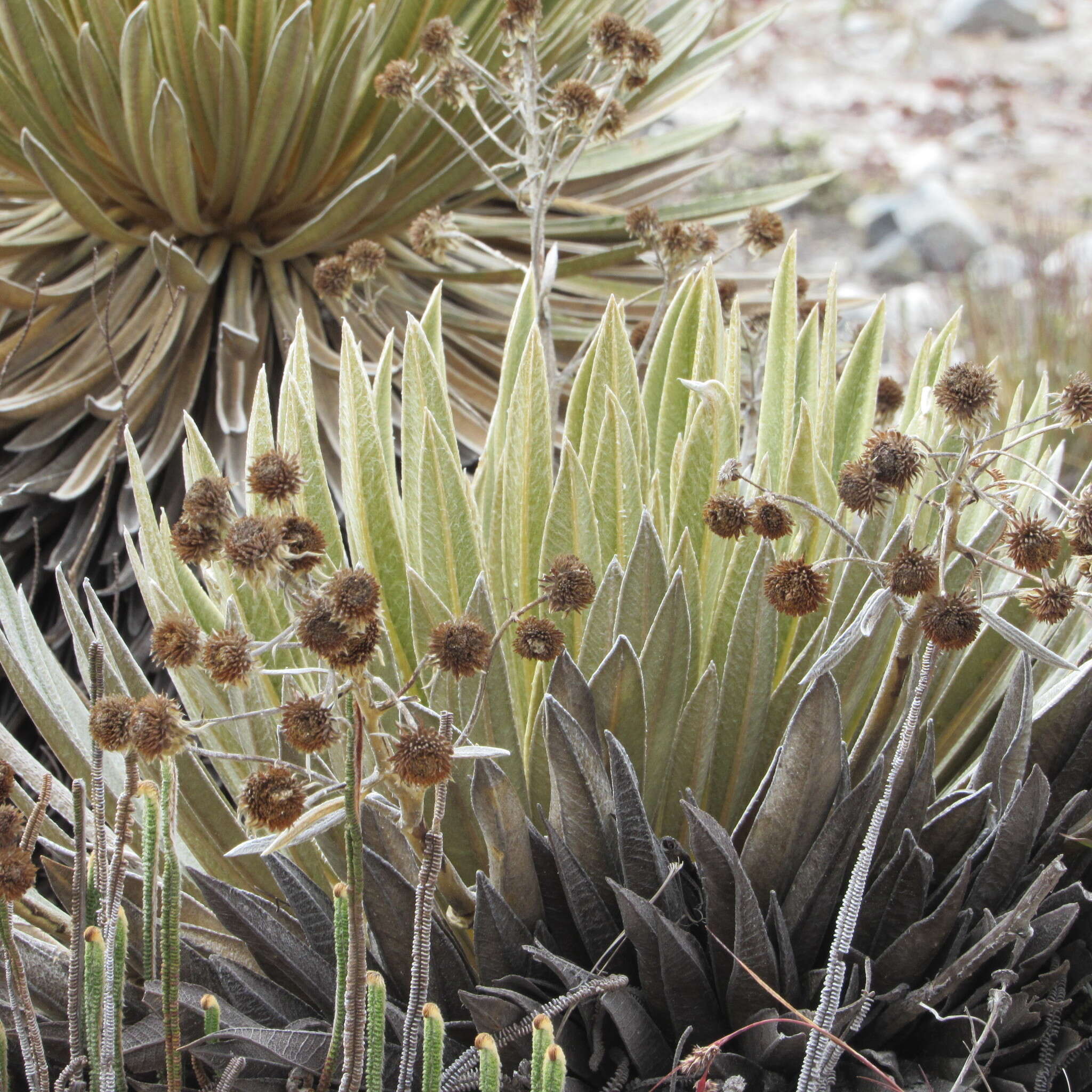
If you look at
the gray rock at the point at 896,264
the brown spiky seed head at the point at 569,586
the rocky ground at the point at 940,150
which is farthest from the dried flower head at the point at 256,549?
the gray rock at the point at 896,264

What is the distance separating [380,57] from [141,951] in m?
1.65

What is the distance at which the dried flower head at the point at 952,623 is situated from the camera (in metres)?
0.80

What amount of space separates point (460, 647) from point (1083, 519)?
44 centimetres

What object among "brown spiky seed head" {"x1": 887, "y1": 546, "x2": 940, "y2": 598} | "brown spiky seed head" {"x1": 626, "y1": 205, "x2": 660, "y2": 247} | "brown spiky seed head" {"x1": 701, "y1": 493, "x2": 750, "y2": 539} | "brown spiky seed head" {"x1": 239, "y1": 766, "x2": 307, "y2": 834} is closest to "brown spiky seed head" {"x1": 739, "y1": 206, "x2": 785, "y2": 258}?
"brown spiky seed head" {"x1": 626, "y1": 205, "x2": 660, "y2": 247}

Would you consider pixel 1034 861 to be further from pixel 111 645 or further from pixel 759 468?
pixel 111 645

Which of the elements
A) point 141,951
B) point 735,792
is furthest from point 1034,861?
point 141,951

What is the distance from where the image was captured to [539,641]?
89 centimetres

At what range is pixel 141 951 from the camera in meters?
1.06

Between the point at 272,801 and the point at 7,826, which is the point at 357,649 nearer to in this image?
the point at 272,801

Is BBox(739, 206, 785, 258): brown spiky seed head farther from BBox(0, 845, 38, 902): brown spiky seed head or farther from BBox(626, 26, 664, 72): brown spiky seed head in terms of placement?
BBox(0, 845, 38, 902): brown spiky seed head

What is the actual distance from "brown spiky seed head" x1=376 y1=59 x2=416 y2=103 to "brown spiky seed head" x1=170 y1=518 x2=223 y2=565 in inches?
44.6

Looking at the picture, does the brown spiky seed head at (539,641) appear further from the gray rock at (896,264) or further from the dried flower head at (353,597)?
the gray rock at (896,264)

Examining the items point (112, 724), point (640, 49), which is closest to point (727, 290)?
point (640, 49)

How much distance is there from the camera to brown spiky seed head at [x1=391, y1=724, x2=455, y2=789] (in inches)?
29.6
